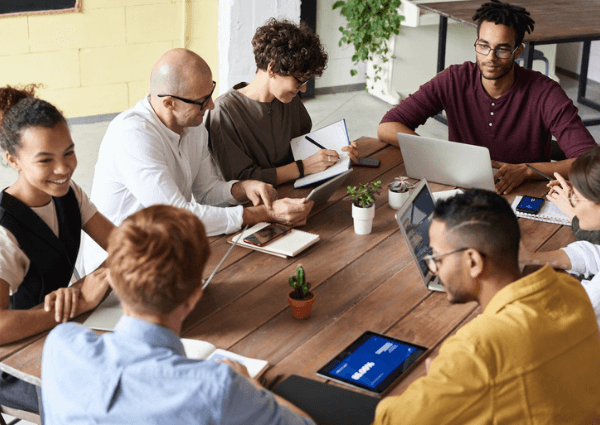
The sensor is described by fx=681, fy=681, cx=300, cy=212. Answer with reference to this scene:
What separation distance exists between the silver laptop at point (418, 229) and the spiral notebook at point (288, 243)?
1.19ft

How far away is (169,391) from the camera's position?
3.70 feet

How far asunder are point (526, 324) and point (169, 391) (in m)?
0.69

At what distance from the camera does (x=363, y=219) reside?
2260 mm

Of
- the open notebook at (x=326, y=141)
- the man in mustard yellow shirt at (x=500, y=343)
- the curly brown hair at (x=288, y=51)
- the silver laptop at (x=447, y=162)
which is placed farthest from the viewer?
the open notebook at (x=326, y=141)

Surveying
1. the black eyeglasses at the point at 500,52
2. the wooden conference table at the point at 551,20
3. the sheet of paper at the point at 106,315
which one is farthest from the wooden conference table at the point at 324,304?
the wooden conference table at the point at 551,20

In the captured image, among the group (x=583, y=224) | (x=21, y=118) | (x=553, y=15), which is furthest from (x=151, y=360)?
(x=553, y=15)

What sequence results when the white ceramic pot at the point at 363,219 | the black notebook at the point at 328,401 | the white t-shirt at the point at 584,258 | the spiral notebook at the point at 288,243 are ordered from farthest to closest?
1. the white ceramic pot at the point at 363,219
2. the spiral notebook at the point at 288,243
3. the white t-shirt at the point at 584,258
4. the black notebook at the point at 328,401

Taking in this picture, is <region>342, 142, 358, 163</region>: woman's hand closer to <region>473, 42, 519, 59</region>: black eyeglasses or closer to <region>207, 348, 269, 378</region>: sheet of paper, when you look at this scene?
<region>473, 42, 519, 59</region>: black eyeglasses

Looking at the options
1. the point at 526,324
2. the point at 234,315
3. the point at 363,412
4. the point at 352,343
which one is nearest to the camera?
the point at 526,324

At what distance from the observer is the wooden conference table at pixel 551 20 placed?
14.8 feet

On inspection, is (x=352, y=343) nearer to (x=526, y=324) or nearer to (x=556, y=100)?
(x=526, y=324)

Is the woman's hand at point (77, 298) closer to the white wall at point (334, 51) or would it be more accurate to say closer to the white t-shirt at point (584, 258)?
the white t-shirt at point (584, 258)

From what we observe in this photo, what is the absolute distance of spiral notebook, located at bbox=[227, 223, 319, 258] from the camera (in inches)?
84.4

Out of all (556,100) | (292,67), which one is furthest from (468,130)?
(292,67)
